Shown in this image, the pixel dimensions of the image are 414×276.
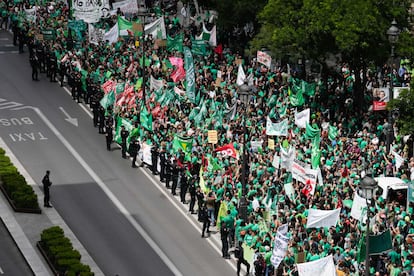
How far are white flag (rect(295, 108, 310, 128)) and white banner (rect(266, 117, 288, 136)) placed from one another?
0.94 metres

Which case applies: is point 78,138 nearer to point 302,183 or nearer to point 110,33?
point 110,33

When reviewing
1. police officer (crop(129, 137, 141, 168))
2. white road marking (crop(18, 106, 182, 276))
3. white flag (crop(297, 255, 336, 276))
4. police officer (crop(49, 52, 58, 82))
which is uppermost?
white flag (crop(297, 255, 336, 276))

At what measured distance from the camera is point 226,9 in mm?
65188

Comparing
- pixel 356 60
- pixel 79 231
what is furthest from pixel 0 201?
pixel 356 60

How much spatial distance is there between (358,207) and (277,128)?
9639 millimetres

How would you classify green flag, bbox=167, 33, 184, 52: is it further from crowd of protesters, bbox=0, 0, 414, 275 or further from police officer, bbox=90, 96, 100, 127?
police officer, bbox=90, 96, 100, 127

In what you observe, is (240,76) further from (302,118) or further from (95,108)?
(95,108)

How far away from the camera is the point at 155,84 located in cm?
5825

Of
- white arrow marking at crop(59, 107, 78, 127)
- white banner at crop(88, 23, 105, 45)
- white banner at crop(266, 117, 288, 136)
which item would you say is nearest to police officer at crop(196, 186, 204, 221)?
white banner at crop(266, 117, 288, 136)

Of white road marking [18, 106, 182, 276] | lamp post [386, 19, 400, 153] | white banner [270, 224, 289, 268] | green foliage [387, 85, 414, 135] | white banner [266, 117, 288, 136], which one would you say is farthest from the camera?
white banner [266, 117, 288, 136]

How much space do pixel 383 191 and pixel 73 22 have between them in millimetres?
30343

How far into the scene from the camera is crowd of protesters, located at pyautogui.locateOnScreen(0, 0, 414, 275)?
39.7 m

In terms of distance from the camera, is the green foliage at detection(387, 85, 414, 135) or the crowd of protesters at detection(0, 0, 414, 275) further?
the green foliage at detection(387, 85, 414, 135)

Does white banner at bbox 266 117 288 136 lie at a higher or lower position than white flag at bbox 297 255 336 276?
higher
